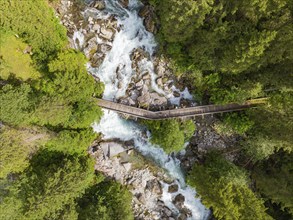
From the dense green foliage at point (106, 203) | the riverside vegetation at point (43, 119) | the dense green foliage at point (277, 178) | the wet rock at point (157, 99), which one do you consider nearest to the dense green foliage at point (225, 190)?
the dense green foliage at point (277, 178)

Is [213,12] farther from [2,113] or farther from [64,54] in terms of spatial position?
[2,113]

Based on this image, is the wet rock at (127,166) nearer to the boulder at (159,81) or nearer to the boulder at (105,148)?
the boulder at (105,148)

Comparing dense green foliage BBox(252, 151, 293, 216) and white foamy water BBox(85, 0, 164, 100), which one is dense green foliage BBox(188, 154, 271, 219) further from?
white foamy water BBox(85, 0, 164, 100)

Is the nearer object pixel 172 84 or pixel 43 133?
pixel 43 133

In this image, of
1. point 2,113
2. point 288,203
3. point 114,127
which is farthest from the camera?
point 114,127

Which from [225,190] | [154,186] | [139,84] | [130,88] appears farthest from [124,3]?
[225,190]

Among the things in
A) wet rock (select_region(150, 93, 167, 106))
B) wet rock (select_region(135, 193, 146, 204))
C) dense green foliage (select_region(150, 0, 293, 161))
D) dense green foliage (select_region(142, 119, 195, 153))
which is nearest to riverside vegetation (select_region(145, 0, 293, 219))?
dense green foliage (select_region(150, 0, 293, 161))

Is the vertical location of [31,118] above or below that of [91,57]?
below

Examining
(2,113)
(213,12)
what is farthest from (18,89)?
(213,12)
